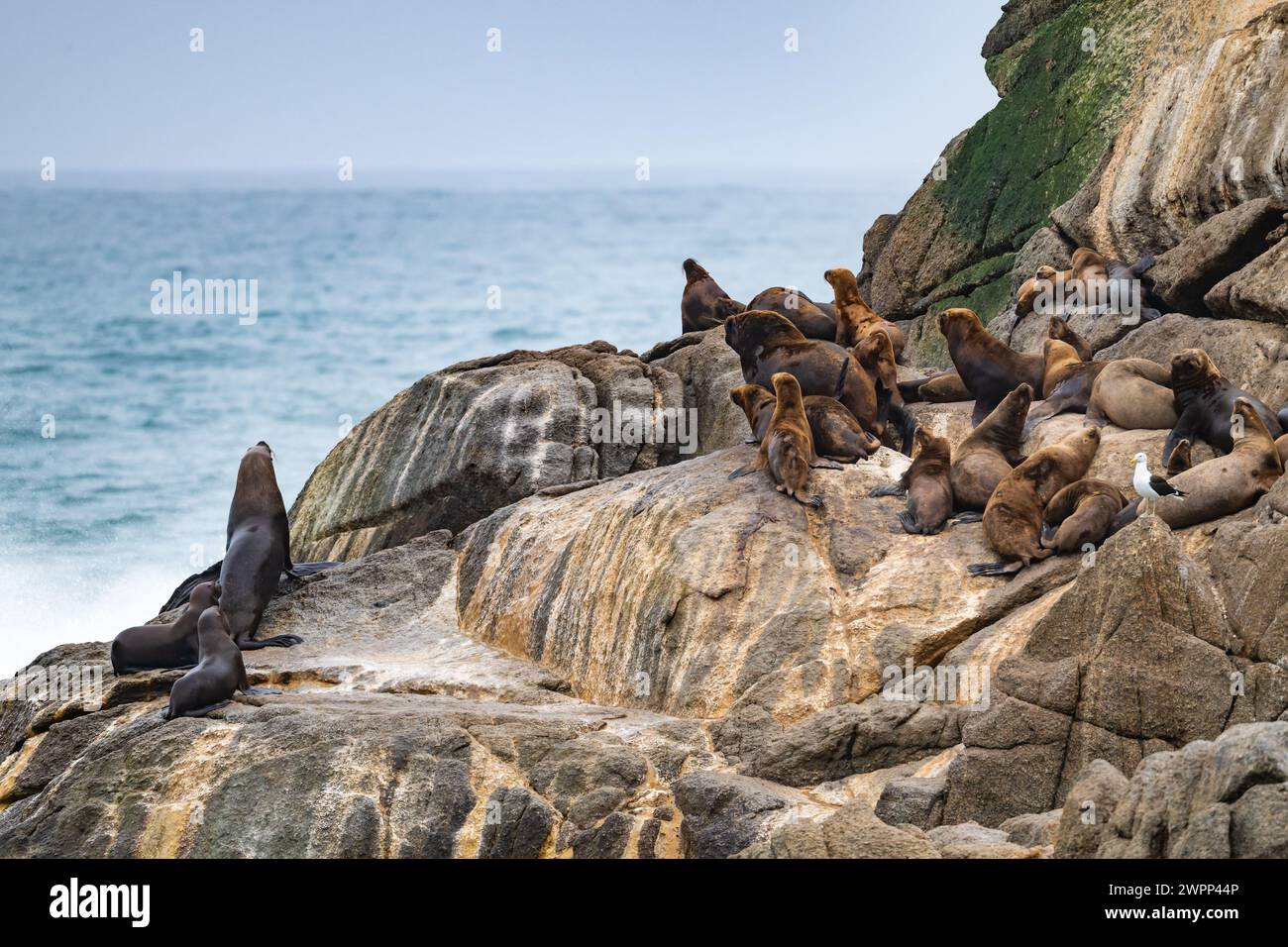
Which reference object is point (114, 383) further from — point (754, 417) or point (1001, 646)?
point (1001, 646)

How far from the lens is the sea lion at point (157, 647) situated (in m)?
10.8

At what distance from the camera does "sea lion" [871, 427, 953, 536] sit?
10.6 m

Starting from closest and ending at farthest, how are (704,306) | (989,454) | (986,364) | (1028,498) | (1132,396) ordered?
(1028,498)
(989,454)
(1132,396)
(986,364)
(704,306)

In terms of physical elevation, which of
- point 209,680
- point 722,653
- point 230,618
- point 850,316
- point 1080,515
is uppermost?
point 850,316

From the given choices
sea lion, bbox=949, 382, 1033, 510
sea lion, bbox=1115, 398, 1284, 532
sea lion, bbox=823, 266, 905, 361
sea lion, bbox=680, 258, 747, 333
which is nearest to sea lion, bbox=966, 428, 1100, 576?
sea lion, bbox=949, 382, 1033, 510

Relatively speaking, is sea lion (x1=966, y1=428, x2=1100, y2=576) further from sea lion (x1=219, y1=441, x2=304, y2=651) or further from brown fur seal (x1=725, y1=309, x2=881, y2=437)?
sea lion (x1=219, y1=441, x2=304, y2=651)

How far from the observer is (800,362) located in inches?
509

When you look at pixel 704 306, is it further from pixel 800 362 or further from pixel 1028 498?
pixel 1028 498

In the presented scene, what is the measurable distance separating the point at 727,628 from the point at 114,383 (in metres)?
46.9

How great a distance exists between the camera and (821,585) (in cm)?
1001

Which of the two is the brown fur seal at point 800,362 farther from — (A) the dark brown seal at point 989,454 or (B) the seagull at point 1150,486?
(B) the seagull at point 1150,486

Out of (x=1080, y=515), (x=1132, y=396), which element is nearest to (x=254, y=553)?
(x=1080, y=515)

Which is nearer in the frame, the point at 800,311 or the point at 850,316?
the point at 800,311

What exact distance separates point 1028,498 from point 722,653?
2056mm
